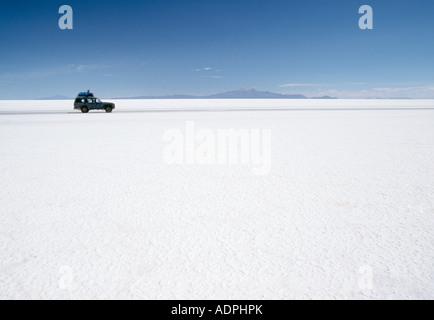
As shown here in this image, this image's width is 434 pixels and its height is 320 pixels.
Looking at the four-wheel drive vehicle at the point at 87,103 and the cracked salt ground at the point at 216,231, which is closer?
the cracked salt ground at the point at 216,231

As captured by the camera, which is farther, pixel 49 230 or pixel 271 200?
pixel 271 200

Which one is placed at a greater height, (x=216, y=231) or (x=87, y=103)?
(x=87, y=103)

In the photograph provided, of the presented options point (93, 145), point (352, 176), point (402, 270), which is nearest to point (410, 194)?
point (352, 176)

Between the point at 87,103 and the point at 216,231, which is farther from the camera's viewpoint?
the point at 87,103

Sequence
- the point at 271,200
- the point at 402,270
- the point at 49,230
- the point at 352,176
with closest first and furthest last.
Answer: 1. the point at 402,270
2. the point at 49,230
3. the point at 271,200
4. the point at 352,176

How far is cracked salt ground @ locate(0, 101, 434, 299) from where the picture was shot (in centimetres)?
268

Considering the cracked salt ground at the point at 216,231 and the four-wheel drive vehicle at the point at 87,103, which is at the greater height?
the four-wheel drive vehicle at the point at 87,103

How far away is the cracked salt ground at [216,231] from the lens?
8.80 feet

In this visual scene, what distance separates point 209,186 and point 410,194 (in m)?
3.63

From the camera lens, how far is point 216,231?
3.78 meters

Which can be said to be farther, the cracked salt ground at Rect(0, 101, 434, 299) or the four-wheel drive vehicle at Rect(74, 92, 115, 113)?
the four-wheel drive vehicle at Rect(74, 92, 115, 113)

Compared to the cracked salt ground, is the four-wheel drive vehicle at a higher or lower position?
higher
